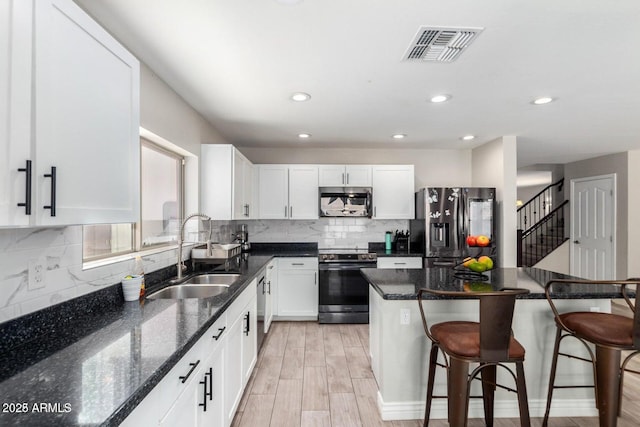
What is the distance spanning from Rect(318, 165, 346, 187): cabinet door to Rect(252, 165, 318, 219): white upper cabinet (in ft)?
0.24

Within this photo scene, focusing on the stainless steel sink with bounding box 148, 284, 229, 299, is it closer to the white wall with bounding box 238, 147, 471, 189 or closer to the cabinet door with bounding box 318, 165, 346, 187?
the cabinet door with bounding box 318, 165, 346, 187

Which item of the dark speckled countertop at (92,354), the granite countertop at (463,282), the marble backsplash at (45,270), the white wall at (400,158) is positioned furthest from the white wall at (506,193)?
the marble backsplash at (45,270)

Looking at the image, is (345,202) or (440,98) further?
(345,202)

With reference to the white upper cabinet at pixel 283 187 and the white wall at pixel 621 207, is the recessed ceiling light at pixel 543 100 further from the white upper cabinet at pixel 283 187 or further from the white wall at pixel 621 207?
the white wall at pixel 621 207

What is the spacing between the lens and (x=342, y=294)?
412 centimetres

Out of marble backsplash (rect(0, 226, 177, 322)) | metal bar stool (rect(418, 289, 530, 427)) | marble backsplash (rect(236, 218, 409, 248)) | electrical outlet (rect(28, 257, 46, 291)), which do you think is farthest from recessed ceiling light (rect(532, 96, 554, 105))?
electrical outlet (rect(28, 257, 46, 291))

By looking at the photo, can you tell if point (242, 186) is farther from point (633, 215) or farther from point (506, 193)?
point (633, 215)

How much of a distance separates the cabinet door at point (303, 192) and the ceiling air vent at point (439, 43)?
2.57 meters

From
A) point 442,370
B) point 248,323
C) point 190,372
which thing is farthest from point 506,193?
point 190,372

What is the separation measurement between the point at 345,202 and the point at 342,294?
1.26 meters

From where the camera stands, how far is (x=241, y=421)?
2182mm

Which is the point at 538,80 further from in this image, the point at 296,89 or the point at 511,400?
the point at 511,400

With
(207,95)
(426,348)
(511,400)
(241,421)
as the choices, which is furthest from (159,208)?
(511,400)

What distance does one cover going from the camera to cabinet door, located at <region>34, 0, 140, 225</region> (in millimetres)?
969
